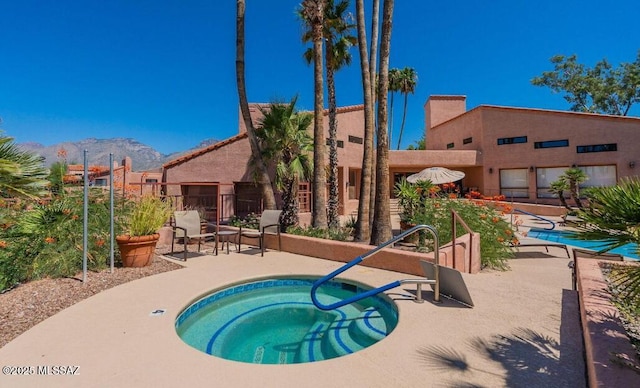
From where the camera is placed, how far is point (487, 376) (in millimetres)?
2766

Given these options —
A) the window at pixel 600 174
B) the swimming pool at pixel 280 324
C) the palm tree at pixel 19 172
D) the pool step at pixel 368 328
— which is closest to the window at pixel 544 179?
the window at pixel 600 174

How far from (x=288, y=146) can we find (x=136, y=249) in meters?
7.06

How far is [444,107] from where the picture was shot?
101 feet

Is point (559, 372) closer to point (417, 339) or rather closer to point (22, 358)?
point (417, 339)

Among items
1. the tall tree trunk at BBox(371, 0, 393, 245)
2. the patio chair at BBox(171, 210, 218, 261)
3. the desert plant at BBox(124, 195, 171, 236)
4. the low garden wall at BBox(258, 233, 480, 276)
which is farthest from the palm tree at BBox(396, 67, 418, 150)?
the desert plant at BBox(124, 195, 171, 236)

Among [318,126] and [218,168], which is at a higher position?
[318,126]

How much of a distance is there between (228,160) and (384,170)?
8.54m

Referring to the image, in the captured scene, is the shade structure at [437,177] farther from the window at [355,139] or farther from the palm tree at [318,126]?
the window at [355,139]

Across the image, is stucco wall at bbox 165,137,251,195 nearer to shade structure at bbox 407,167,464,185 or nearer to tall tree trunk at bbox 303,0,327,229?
tall tree trunk at bbox 303,0,327,229

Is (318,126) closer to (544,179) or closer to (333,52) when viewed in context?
(333,52)

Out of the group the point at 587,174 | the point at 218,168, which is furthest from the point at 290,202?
the point at 587,174

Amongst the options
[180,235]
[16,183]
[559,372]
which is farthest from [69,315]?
[559,372]

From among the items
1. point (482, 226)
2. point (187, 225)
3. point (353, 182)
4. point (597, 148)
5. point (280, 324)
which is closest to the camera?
point (280, 324)

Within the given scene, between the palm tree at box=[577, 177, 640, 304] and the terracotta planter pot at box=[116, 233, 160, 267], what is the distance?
23.0 ft
